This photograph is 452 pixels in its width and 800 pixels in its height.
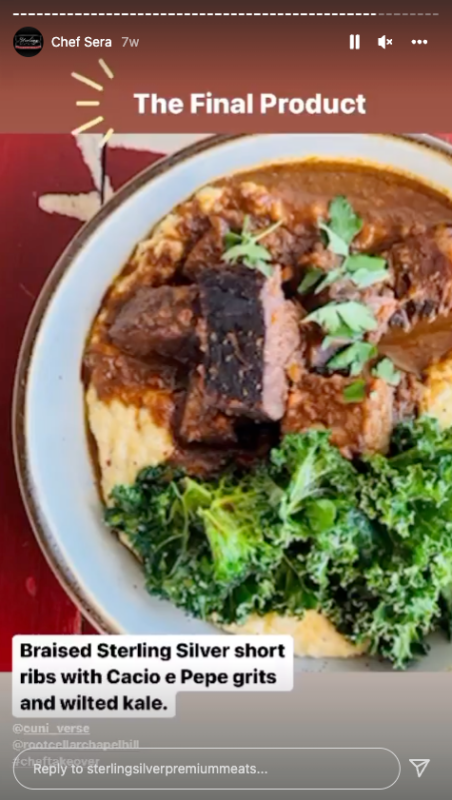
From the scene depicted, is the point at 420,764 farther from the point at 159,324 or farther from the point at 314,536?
the point at 159,324

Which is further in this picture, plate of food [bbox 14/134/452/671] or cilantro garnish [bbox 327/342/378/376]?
cilantro garnish [bbox 327/342/378/376]

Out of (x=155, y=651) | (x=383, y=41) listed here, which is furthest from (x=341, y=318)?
(x=155, y=651)

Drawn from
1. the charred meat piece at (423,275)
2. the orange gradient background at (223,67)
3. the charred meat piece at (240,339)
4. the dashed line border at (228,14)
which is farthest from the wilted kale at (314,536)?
the dashed line border at (228,14)

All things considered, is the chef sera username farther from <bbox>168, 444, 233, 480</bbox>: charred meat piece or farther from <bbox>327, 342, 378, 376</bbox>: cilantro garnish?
<bbox>327, 342, 378, 376</bbox>: cilantro garnish

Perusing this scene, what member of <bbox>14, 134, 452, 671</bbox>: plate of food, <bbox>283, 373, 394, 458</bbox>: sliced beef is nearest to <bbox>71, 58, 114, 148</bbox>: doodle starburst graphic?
<bbox>14, 134, 452, 671</bbox>: plate of food

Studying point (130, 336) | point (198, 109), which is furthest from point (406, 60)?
point (130, 336)

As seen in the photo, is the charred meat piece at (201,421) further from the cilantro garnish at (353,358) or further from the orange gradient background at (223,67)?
the orange gradient background at (223,67)
